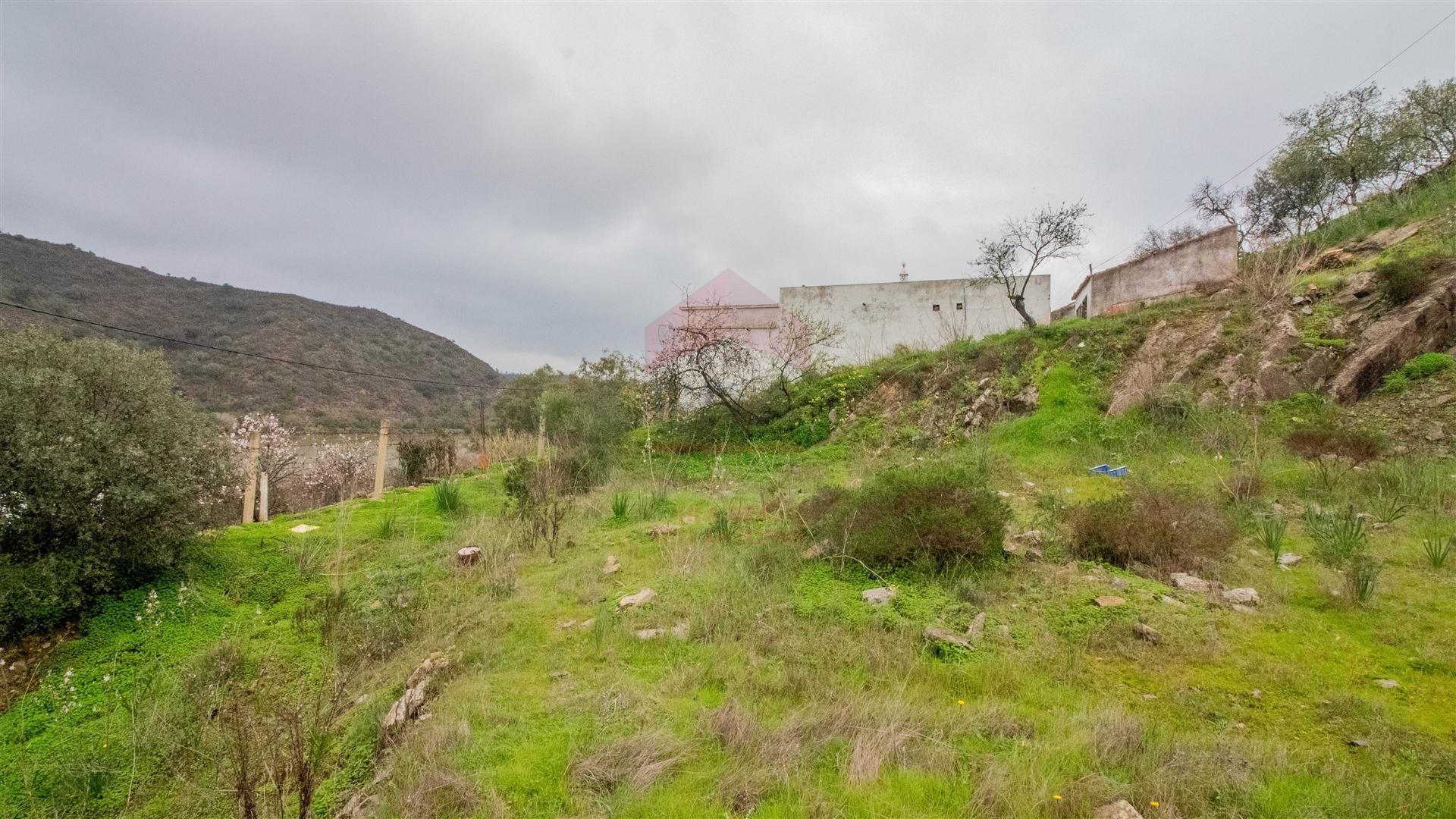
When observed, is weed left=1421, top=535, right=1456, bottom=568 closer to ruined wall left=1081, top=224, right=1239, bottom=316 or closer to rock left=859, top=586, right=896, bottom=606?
rock left=859, top=586, right=896, bottom=606

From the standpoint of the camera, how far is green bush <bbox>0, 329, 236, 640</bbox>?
4293 mm

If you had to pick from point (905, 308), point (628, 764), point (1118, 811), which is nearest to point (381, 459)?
point (628, 764)

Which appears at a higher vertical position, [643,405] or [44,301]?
[44,301]

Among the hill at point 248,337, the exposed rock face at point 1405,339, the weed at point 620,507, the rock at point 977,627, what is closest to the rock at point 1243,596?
the rock at point 977,627

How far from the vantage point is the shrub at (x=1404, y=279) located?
28.8 feet

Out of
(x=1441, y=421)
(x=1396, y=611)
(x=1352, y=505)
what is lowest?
(x=1396, y=611)

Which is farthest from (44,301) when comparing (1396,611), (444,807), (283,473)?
(1396,611)

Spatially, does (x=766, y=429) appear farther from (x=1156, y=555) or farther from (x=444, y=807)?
(x=444, y=807)

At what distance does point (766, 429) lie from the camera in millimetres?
15094

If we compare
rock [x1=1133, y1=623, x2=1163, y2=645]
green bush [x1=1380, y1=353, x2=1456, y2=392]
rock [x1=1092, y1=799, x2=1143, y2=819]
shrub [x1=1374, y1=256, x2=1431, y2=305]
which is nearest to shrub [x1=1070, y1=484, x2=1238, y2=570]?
rock [x1=1133, y1=623, x2=1163, y2=645]

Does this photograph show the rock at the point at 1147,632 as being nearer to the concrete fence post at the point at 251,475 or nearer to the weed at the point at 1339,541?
the weed at the point at 1339,541

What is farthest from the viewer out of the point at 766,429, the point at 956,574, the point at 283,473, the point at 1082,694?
the point at 766,429

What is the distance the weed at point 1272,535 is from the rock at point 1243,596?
0.89 meters

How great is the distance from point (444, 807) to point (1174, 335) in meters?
13.1
